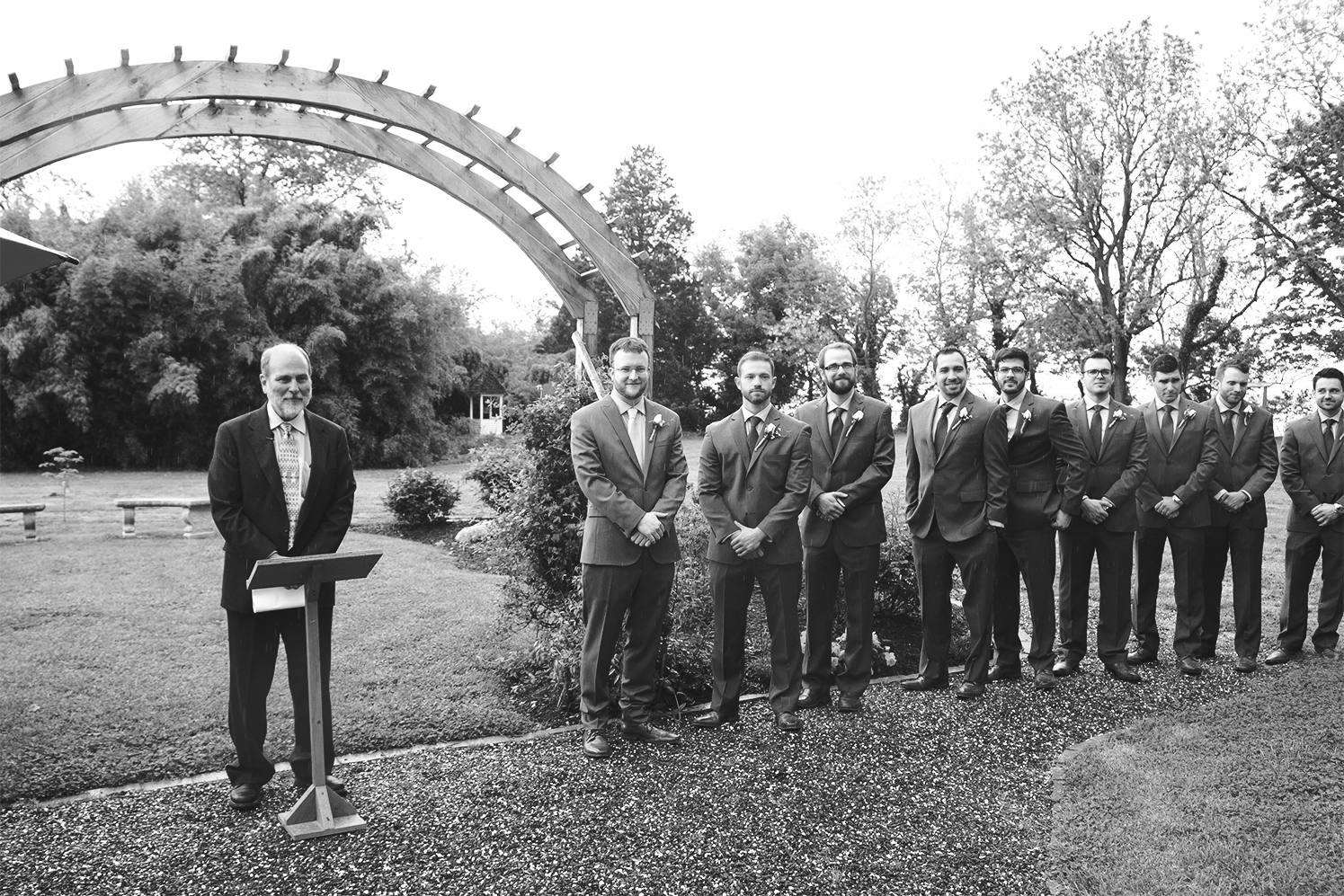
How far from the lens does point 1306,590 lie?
7.08 metres

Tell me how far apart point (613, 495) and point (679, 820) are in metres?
1.75

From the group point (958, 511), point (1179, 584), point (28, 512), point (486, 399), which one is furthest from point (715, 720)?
point (486, 399)

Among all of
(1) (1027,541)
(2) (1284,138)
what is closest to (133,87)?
(1) (1027,541)

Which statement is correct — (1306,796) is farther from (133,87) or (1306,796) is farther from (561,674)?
(133,87)

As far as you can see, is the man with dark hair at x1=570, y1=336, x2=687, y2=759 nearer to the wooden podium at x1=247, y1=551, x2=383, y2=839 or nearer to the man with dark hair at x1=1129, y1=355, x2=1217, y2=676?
the wooden podium at x1=247, y1=551, x2=383, y2=839

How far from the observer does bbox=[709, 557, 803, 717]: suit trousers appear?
210 inches

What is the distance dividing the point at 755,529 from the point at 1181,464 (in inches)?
147

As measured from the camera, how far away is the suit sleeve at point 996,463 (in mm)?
5898

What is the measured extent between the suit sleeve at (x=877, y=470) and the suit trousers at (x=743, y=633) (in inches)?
25.4

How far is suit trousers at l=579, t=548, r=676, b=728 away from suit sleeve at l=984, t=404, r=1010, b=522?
7.31 feet

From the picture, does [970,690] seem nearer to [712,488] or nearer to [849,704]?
[849,704]

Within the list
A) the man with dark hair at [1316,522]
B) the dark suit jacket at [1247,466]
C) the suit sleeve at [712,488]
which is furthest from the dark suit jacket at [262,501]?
the man with dark hair at [1316,522]

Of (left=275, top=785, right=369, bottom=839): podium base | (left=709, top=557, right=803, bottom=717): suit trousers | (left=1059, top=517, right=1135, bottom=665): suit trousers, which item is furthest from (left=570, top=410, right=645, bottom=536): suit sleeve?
(left=1059, top=517, right=1135, bottom=665): suit trousers

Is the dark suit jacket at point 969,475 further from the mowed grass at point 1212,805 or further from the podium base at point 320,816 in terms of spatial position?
the podium base at point 320,816
